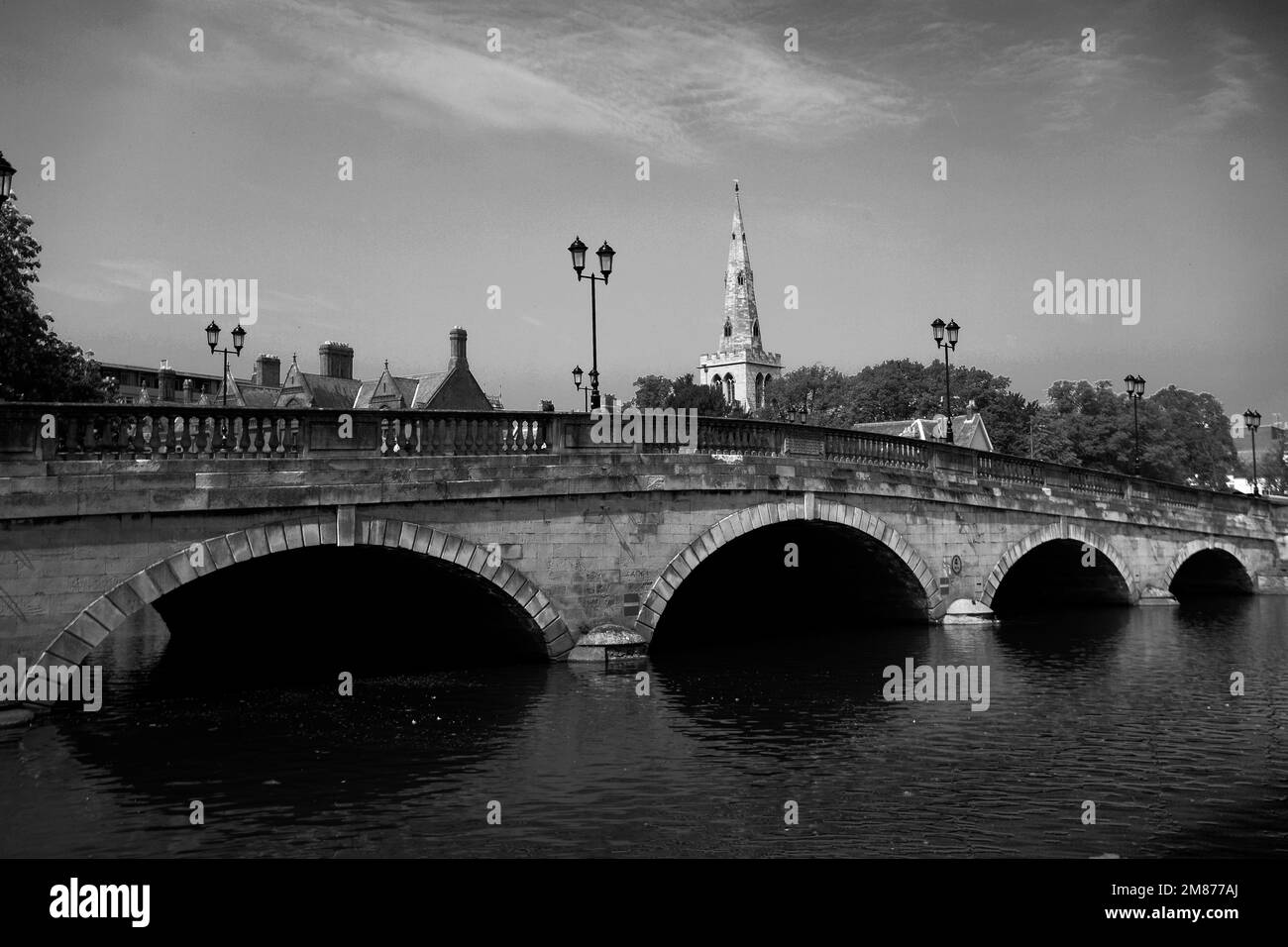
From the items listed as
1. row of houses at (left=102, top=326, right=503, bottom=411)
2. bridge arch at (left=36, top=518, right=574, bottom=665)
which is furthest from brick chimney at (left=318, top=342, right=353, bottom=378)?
bridge arch at (left=36, top=518, right=574, bottom=665)

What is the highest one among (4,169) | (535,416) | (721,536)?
(4,169)

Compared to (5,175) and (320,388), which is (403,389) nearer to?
(320,388)

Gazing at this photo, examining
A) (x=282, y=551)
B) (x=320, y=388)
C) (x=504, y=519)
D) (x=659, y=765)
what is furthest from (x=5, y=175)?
(x=320, y=388)

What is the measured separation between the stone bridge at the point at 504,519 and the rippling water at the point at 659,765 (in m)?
1.82

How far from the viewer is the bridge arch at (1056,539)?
2761 centimetres

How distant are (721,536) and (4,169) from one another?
43.1ft

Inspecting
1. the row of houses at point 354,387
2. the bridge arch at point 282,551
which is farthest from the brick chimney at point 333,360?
the bridge arch at point 282,551

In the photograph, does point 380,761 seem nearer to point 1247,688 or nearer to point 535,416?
point 535,416

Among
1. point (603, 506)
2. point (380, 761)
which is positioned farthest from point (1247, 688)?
point (380, 761)

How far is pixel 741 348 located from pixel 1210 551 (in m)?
71.5

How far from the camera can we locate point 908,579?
26062 mm

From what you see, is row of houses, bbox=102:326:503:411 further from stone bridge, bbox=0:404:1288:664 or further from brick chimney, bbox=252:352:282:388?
stone bridge, bbox=0:404:1288:664

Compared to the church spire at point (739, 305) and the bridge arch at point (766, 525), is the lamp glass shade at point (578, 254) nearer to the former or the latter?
the bridge arch at point (766, 525)

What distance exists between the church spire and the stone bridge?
2994 inches
